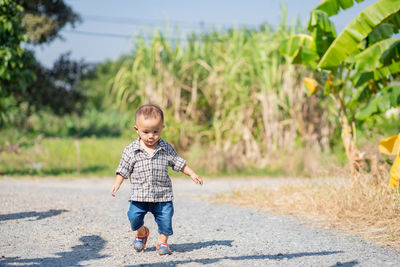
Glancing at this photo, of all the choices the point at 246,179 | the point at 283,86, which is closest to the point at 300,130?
the point at 283,86

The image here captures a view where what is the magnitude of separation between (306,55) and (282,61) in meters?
5.59

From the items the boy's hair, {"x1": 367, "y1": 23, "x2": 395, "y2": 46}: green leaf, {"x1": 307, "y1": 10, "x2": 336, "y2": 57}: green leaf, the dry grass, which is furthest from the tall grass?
the boy's hair

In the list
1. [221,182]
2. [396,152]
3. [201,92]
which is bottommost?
[221,182]

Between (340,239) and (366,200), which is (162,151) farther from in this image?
(366,200)

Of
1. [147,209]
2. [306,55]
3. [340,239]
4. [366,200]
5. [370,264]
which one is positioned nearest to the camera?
[370,264]

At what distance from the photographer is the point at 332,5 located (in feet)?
23.5

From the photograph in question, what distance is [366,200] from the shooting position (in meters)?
5.73

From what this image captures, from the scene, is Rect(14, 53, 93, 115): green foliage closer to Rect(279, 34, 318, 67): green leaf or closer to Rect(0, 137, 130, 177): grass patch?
Rect(0, 137, 130, 177): grass patch

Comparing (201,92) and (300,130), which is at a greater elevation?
(201,92)

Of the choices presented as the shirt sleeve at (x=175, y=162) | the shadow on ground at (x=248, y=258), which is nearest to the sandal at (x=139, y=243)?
the shadow on ground at (x=248, y=258)

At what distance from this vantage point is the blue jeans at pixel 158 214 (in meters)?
3.97

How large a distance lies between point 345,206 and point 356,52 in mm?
2931

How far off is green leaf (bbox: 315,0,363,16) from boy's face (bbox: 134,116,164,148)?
4.44 metres

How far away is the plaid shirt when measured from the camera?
3910mm
